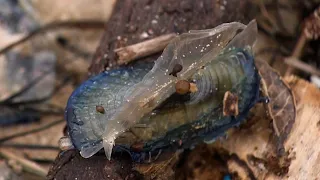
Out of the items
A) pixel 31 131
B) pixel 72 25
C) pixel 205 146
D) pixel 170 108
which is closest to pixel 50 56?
pixel 72 25

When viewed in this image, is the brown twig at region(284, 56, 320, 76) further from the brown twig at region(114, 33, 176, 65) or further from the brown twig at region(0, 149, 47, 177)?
the brown twig at region(0, 149, 47, 177)

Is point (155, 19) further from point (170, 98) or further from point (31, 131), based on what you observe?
point (31, 131)

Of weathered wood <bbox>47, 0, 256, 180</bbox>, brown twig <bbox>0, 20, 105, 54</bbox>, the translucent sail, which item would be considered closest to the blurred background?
brown twig <bbox>0, 20, 105, 54</bbox>

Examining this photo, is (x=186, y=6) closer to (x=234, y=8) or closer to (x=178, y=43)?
(x=234, y=8)

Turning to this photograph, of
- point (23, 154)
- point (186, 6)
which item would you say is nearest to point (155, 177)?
point (186, 6)

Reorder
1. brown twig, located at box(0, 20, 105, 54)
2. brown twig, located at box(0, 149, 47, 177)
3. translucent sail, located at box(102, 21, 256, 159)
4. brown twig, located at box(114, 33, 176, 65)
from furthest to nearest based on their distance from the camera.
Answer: brown twig, located at box(0, 20, 105, 54) < brown twig, located at box(0, 149, 47, 177) < brown twig, located at box(114, 33, 176, 65) < translucent sail, located at box(102, 21, 256, 159)
